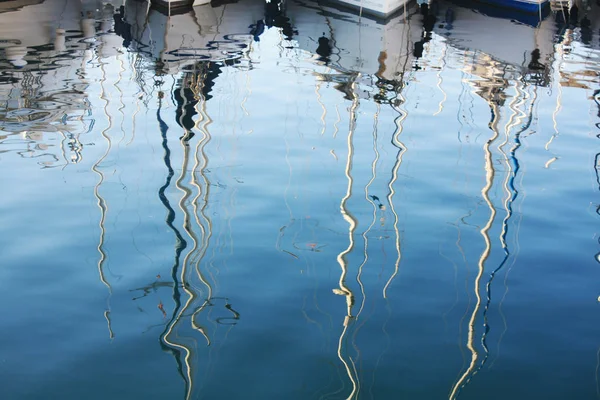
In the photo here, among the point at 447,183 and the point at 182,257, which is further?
the point at 447,183

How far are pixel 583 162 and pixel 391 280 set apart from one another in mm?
5089

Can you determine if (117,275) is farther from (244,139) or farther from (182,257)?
(244,139)

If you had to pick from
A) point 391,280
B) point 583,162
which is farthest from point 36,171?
point 583,162

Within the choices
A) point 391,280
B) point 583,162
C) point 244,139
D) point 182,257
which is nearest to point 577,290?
point 391,280

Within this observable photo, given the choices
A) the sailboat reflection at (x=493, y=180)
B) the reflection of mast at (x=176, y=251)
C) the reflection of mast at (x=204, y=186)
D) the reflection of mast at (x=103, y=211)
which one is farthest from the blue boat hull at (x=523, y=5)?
the reflection of mast at (x=176, y=251)

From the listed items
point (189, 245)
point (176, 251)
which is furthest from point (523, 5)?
point (176, 251)

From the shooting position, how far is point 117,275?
727 centimetres

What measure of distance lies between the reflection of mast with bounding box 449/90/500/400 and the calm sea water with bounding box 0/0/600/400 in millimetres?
27

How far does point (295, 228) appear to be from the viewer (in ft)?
28.0

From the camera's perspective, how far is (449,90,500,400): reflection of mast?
229 inches

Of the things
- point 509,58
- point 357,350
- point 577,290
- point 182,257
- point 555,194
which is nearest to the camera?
point 357,350

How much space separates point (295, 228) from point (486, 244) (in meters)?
Answer: 2.03

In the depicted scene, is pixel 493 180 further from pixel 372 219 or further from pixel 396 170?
pixel 372 219

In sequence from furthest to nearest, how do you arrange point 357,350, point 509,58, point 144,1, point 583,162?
point 144,1, point 509,58, point 583,162, point 357,350
